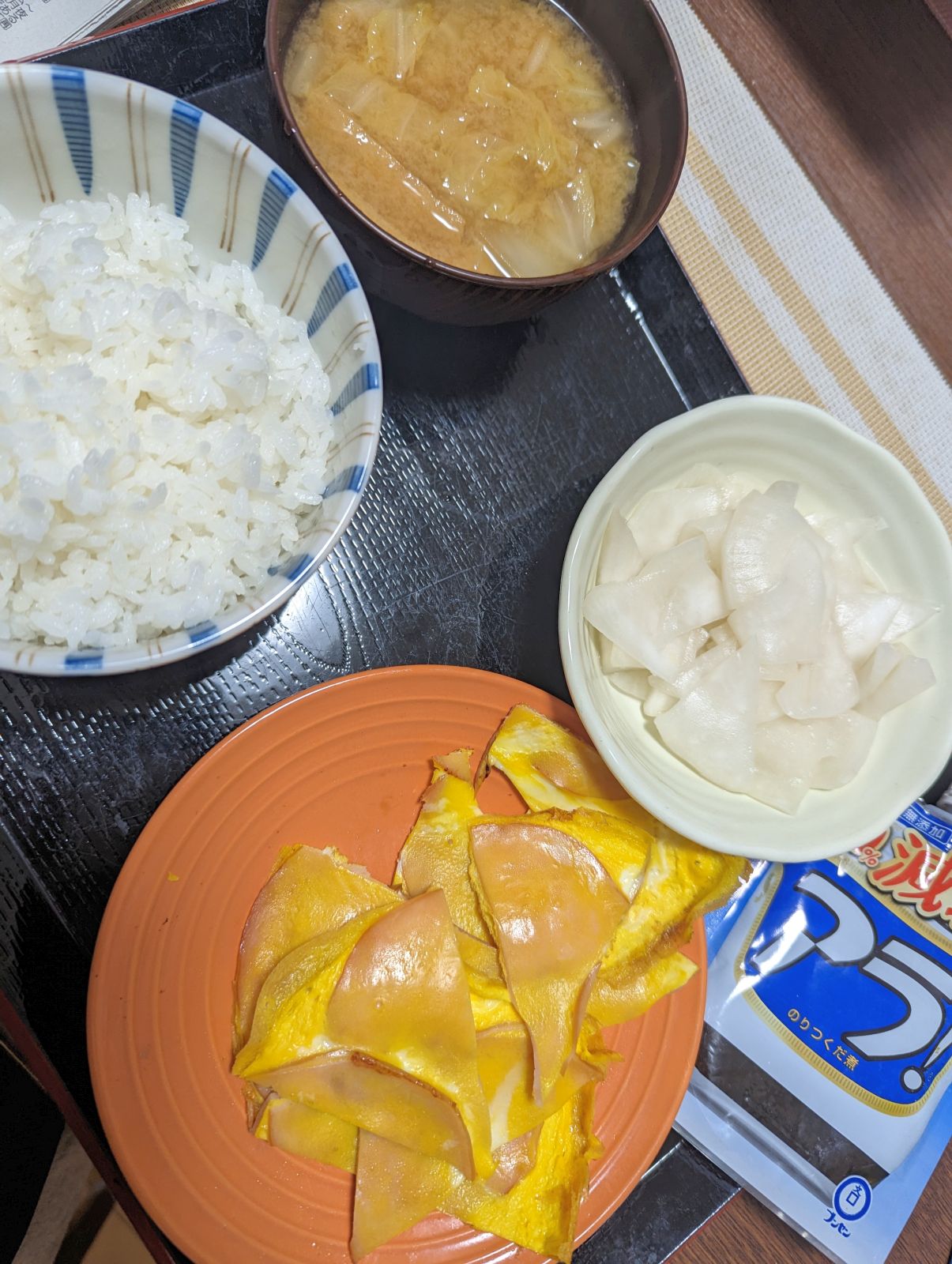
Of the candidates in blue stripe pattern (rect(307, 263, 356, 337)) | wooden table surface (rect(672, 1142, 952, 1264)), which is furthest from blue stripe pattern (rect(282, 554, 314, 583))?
wooden table surface (rect(672, 1142, 952, 1264))

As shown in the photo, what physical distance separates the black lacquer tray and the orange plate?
0.09 meters

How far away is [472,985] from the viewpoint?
123cm

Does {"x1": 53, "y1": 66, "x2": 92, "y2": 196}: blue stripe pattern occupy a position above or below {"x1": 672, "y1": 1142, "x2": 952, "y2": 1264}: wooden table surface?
above

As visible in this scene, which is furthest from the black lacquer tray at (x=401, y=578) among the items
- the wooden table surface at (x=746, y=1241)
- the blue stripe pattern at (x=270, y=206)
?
the wooden table surface at (x=746, y=1241)

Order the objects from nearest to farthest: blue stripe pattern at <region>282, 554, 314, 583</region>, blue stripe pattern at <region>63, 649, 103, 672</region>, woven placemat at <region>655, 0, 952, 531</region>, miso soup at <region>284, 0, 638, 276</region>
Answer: blue stripe pattern at <region>63, 649, 103, 672</region>, blue stripe pattern at <region>282, 554, 314, 583</region>, miso soup at <region>284, 0, 638, 276</region>, woven placemat at <region>655, 0, 952, 531</region>

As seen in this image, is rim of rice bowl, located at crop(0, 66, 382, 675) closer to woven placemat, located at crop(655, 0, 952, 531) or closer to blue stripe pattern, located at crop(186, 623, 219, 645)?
blue stripe pattern, located at crop(186, 623, 219, 645)

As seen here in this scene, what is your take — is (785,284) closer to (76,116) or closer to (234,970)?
(76,116)

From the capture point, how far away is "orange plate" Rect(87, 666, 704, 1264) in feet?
3.61

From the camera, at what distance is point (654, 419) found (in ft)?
4.79

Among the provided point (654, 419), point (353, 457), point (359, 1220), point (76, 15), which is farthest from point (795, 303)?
point (359, 1220)

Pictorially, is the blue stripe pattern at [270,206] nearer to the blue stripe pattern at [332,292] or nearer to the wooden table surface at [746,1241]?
the blue stripe pattern at [332,292]

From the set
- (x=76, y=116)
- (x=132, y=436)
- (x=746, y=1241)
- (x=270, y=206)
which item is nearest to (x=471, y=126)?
(x=270, y=206)

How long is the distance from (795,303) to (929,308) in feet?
1.10

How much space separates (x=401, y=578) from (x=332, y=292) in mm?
416
